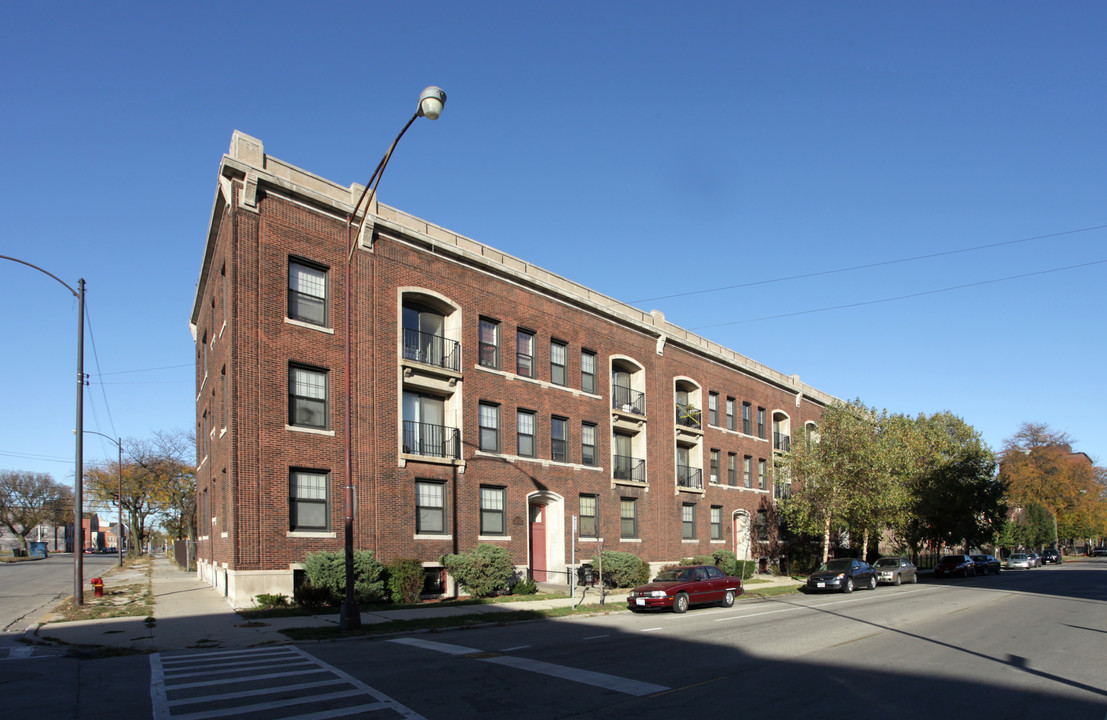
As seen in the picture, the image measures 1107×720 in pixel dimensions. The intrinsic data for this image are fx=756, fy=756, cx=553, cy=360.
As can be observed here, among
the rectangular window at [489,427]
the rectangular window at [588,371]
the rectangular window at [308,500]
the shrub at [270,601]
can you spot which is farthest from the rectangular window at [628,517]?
the shrub at [270,601]

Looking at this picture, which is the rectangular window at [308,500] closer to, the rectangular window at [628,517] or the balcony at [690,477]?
the rectangular window at [628,517]

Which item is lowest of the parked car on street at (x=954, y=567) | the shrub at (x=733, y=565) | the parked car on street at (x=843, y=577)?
the parked car on street at (x=954, y=567)

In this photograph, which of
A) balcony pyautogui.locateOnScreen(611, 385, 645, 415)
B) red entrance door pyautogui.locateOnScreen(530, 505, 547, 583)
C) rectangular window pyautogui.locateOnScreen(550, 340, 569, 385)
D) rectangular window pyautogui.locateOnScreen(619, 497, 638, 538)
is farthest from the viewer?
balcony pyautogui.locateOnScreen(611, 385, 645, 415)

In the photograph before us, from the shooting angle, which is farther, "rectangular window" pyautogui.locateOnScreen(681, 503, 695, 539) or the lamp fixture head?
"rectangular window" pyautogui.locateOnScreen(681, 503, 695, 539)

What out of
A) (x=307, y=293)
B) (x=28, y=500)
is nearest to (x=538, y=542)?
(x=307, y=293)

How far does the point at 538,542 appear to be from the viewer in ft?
108

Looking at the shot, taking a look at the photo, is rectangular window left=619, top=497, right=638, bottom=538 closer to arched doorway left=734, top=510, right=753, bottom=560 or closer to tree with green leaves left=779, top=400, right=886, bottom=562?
tree with green leaves left=779, top=400, right=886, bottom=562

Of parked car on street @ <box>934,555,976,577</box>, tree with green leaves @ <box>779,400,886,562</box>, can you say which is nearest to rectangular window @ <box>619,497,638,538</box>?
tree with green leaves @ <box>779,400,886,562</box>

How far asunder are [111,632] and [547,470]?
18.1 m

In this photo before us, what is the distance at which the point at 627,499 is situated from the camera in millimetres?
37688

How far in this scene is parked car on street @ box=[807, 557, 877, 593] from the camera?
32.6 m

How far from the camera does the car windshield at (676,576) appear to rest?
23609mm

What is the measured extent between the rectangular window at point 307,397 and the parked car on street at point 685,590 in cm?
1149

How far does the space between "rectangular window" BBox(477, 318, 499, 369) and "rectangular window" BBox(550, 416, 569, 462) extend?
4.44 metres
